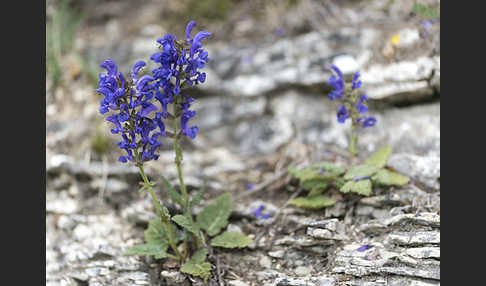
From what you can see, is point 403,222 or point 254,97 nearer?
point 403,222

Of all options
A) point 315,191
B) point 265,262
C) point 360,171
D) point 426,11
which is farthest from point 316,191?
point 426,11

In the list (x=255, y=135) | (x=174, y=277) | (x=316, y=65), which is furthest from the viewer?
(x=255, y=135)

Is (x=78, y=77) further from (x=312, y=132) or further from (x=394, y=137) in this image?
(x=394, y=137)

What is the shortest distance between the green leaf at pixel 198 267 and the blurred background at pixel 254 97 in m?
0.92

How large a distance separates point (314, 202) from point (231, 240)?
0.81 meters

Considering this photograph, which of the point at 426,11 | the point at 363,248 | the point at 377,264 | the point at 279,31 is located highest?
the point at 279,31

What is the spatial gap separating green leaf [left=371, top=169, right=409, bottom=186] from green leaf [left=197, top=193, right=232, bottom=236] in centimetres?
129

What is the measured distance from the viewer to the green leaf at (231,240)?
3.82 metres

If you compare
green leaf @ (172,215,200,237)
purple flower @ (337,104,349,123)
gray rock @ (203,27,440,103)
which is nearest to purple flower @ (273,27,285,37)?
gray rock @ (203,27,440,103)

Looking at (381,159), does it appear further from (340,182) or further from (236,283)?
(236,283)

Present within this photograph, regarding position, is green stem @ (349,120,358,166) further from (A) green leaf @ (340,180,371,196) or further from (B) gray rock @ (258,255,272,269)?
(B) gray rock @ (258,255,272,269)

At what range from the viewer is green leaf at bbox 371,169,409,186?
395 centimetres

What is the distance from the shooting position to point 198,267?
3.59m

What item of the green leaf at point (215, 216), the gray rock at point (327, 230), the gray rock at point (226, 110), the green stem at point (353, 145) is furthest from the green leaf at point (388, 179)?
the gray rock at point (226, 110)
